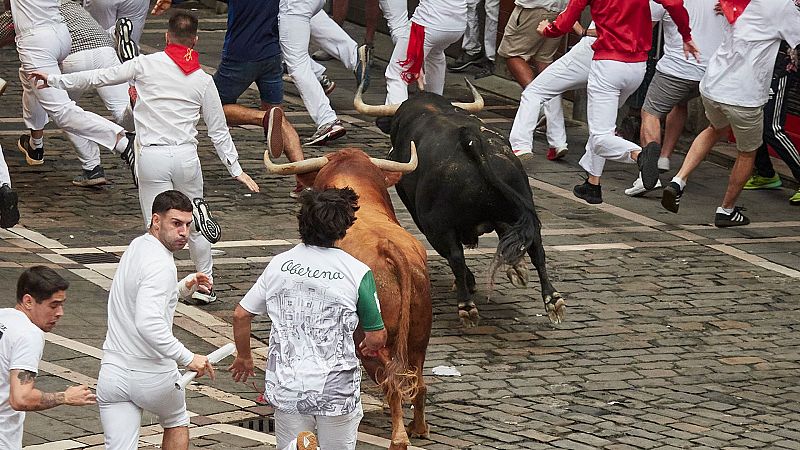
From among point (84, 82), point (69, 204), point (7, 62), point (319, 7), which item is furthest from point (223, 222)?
point (7, 62)

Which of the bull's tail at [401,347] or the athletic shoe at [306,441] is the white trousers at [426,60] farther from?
the athletic shoe at [306,441]

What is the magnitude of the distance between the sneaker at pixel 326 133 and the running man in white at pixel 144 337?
816 centimetres

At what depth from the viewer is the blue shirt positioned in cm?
1328

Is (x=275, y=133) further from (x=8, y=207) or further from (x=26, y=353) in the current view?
(x=26, y=353)

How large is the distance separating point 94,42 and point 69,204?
1.43 m

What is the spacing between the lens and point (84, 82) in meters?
10.3

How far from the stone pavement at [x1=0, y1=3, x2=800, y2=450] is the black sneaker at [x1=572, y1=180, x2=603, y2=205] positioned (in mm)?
92

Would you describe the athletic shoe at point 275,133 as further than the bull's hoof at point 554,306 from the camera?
Yes

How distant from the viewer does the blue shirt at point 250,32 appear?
43.6ft

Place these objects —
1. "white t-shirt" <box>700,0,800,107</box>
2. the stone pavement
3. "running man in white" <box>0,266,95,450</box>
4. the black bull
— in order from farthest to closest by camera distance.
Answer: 1. "white t-shirt" <box>700,0,800,107</box>
2. the black bull
3. the stone pavement
4. "running man in white" <box>0,266,95,450</box>

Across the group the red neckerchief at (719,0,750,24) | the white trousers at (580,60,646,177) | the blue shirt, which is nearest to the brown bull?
the blue shirt

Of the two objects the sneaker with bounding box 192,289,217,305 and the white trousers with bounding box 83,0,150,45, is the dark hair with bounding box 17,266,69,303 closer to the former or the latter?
the sneaker with bounding box 192,289,217,305

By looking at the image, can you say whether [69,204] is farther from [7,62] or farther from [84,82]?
[7,62]

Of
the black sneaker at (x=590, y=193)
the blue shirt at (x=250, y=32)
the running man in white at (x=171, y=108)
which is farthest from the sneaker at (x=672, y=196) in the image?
the running man in white at (x=171, y=108)
